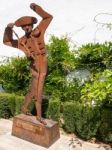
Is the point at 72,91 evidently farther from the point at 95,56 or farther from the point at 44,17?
the point at 44,17

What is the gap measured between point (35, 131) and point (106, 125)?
5.94 ft

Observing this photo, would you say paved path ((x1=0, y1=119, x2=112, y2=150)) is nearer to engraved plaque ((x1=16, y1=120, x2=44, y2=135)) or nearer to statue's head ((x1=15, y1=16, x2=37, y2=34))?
engraved plaque ((x1=16, y1=120, x2=44, y2=135))

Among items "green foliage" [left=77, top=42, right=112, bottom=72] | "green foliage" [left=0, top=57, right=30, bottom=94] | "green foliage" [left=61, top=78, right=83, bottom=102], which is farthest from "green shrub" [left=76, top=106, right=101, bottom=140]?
"green foliage" [left=0, top=57, right=30, bottom=94]

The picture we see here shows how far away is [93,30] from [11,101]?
11.4 feet

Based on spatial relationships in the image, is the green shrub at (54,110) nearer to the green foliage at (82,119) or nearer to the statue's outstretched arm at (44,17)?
the green foliage at (82,119)

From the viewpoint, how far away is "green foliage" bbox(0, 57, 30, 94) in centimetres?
939

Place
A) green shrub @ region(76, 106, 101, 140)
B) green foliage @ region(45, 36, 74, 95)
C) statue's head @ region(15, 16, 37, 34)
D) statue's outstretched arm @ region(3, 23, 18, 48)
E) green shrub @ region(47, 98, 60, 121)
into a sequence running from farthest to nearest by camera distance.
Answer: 1. green foliage @ region(45, 36, 74, 95)
2. green shrub @ region(47, 98, 60, 121)
3. green shrub @ region(76, 106, 101, 140)
4. statue's outstretched arm @ region(3, 23, 18, 48)
5. statue's head @ region(15, 16, 37, 34)

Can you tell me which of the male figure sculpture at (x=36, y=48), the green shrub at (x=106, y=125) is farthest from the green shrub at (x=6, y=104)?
the green shrub at (x=106, y=125)

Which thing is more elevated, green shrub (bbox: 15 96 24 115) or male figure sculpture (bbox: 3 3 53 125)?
male figure sculpture (bbox: 3 3 53 125)

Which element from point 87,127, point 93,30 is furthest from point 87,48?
point 87,127

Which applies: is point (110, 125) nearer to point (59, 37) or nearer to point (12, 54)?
point (59, 37)

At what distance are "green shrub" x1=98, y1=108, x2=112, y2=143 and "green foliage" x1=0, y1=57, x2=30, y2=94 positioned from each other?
3378mm

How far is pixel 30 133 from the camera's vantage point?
6367 millimetres

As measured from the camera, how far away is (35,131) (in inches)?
248
